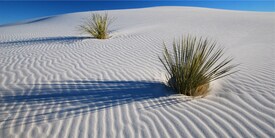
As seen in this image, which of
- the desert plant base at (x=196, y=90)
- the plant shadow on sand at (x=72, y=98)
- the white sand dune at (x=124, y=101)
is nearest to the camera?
the white sand dune at (x=124, y=101)

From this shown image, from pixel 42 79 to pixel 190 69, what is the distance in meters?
2.98

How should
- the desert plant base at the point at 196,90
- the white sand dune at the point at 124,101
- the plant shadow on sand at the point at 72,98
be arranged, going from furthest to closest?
1. the desert plant base at the point at 196,90
2. the plant shadow on sand at the point at 72,98
3. the white sand dune at the point at 124,101

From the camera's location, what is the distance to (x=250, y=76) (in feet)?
14.7

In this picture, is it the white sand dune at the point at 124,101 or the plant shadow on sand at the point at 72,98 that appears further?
the plant shadow on sand at the point at 72,98

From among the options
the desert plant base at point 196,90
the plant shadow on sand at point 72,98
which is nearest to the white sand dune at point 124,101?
the plant shadow on sand at point 72,98

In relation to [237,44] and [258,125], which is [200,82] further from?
[237,44]

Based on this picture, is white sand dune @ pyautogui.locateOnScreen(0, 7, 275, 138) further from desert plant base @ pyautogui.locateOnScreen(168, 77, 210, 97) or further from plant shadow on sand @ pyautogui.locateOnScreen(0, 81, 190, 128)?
desert plant base @ pyautogui.locateOnScreen(168, 77, 210, 97)

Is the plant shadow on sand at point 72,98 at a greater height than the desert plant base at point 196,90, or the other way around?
the desert plant base at point 196,90

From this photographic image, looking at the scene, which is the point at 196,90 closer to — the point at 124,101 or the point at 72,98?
the point at 124,101

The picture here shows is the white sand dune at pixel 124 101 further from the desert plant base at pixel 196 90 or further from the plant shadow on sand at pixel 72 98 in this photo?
the desert plant base at pixel 196 90

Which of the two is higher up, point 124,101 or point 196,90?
point 196,90

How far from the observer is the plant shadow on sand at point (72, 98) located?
332 cm

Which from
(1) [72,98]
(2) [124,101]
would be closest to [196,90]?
(2) [124,101]

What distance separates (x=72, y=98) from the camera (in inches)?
151
